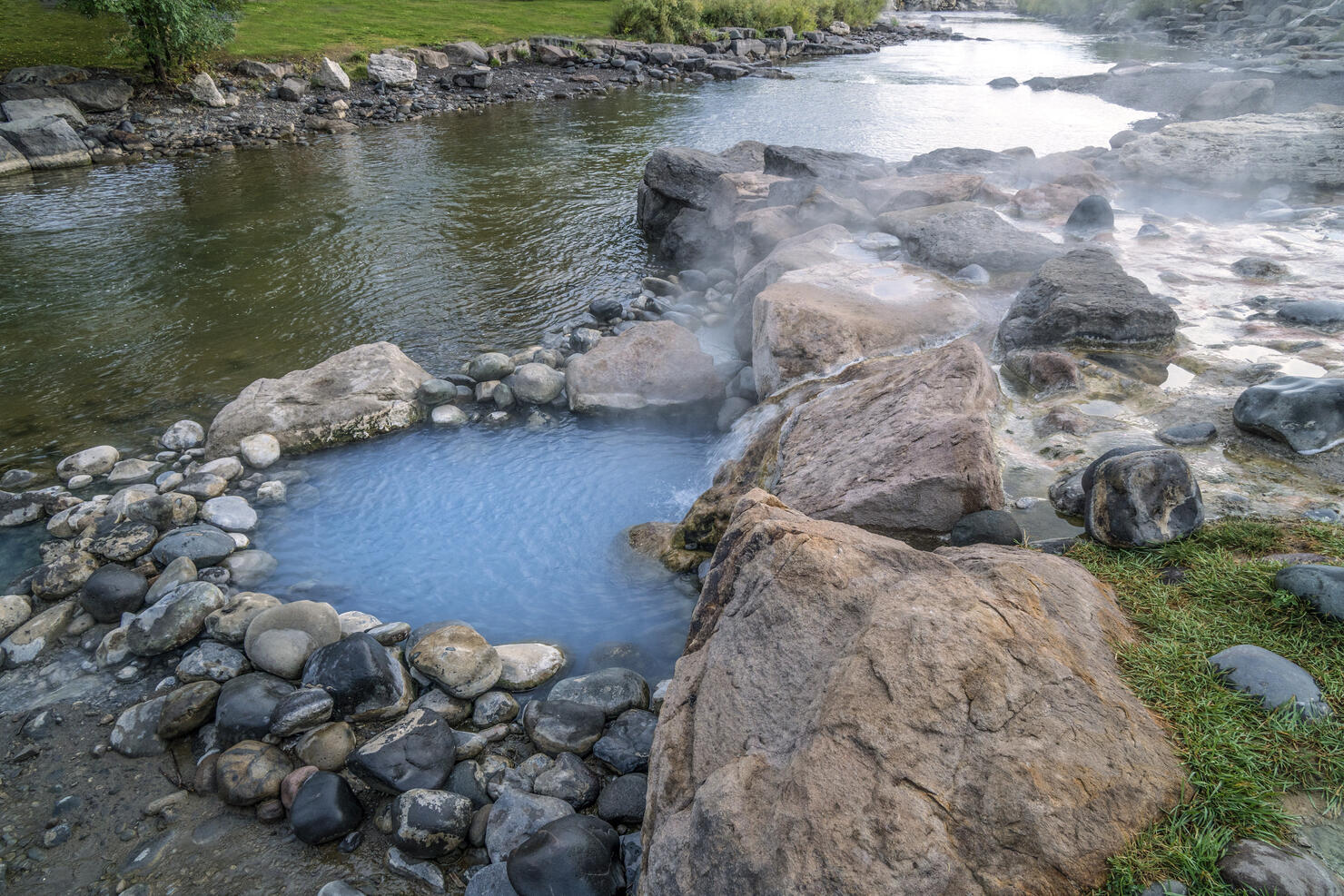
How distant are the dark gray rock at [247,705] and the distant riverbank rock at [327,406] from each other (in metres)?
3.79

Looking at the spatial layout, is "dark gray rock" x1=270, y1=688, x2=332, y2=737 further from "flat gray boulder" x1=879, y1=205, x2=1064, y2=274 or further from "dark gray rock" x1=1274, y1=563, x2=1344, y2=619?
"flat gray boulder" x1=879, y1=205, x2=1064, y2=274

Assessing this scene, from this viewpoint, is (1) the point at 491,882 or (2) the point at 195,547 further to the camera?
(2) the point at 195,547

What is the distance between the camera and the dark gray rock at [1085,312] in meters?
6.73

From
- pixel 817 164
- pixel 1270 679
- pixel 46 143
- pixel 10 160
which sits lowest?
pixel 1270 679

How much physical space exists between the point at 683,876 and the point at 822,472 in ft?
10.4

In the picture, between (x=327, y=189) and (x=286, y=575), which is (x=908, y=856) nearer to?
(x=286, y=575)

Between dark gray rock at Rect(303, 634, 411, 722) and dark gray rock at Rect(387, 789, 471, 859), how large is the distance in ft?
2.94

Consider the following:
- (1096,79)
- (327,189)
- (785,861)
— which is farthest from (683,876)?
(1096,79)

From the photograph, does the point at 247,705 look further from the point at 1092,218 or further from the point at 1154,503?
the point at 1092,218

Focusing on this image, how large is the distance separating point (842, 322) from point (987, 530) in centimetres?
366

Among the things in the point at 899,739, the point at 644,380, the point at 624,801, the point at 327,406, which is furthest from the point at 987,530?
the point at 327,406

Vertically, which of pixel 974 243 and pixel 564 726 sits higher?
pixel 974 243

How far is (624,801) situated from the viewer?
411cm

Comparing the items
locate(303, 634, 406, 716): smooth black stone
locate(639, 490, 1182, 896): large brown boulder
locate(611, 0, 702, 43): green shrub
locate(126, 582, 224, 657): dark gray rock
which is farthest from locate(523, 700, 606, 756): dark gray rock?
locate(611, 0, 702, 43): green shrub
